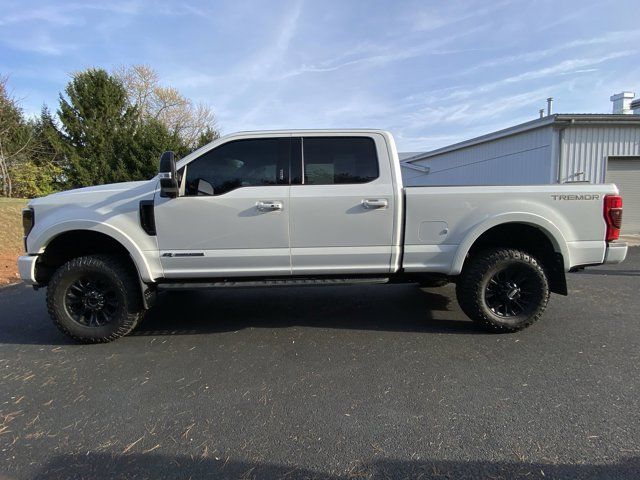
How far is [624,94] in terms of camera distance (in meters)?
18.3

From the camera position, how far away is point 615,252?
4.13 metres

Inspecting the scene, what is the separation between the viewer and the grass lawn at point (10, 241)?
8203mm

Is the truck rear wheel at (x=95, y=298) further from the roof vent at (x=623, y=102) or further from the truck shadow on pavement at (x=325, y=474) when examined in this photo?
the roof vent at (x=623, y=102)

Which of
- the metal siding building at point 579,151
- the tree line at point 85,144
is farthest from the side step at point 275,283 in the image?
the tree line at point 85,144

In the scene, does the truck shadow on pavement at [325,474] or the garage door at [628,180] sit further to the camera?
the garage door at [628,180]

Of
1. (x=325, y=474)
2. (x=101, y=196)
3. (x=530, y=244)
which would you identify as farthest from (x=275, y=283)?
(x=530, y=244)

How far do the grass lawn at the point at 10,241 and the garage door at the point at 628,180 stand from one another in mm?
16601

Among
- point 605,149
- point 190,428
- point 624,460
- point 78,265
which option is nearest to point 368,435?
point 190,428

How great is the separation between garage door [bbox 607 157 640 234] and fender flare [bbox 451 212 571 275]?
11529mm

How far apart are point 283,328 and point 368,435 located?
2.07 m

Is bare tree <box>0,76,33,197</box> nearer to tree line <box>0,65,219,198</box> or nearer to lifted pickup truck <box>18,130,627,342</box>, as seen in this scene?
tree line <box>0,65,219,198</box>

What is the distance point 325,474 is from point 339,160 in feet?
9.50

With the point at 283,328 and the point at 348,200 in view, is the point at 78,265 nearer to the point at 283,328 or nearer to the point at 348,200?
the point at 283,328

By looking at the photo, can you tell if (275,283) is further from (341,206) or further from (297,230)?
(341,206)
